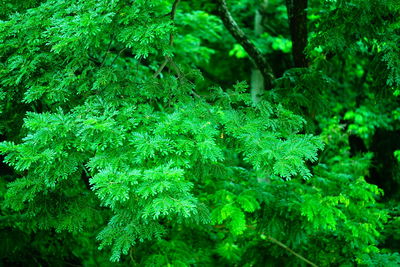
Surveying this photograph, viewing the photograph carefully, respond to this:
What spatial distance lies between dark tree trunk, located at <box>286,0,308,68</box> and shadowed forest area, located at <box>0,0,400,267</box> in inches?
0.6

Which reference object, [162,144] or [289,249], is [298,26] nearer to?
[289,249]

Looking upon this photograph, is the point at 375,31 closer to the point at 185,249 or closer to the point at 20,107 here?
the point at 185,249

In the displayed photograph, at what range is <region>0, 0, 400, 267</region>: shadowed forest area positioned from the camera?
2.64m

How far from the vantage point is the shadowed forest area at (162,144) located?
2641 millimetres

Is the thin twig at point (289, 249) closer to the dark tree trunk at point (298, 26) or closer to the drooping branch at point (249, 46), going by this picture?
the drooping branch at point (249, 46)

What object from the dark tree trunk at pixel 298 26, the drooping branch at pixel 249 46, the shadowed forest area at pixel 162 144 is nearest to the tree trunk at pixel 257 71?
the shadowed forest area at pixel 162 144

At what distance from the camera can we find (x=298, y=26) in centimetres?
505

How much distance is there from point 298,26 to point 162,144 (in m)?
3.08

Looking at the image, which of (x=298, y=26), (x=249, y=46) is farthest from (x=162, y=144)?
(x=249, y=46)

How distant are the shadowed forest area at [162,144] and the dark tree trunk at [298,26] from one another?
16mm

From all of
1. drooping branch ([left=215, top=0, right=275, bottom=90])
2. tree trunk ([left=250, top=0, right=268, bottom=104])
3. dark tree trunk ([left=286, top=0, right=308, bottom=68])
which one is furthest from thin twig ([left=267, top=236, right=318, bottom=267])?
tree trunk ([left=250, top=0, right=268, bottom=104])

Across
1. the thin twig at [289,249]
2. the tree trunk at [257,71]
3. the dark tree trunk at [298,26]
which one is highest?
the dark tree trunk at [298,26]

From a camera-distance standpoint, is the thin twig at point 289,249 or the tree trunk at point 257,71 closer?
the thin twig at point 289,249

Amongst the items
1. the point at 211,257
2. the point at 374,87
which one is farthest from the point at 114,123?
the point at 211,257
